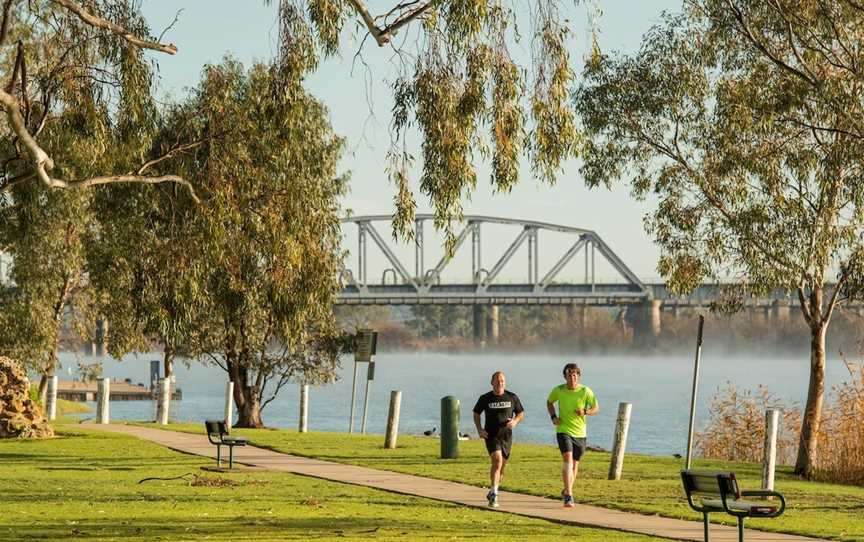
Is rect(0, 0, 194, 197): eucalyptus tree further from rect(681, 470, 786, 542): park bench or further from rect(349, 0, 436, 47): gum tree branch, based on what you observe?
rect(681, 470, 786, 542): park bench

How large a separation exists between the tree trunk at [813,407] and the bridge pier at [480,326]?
10695cm

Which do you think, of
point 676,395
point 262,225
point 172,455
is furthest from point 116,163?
point 676,395

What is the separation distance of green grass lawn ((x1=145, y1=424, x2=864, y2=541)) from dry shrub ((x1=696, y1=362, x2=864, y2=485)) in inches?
30.9

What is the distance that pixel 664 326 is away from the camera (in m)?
131

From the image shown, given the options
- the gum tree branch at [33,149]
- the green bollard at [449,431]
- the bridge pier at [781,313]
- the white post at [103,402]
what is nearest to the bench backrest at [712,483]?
the gum tree branch at [33,149]

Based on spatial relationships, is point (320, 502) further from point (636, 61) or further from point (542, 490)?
point (636, 61)

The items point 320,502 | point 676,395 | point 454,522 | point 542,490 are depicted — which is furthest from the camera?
point 676,395

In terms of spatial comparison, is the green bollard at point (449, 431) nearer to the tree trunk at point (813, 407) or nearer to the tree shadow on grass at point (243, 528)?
the tree trunk at point (813, 407)

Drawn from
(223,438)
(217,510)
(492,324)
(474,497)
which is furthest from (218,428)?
(492,324)

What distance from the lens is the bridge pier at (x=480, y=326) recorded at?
132 meters

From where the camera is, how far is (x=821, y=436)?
24.5 meters

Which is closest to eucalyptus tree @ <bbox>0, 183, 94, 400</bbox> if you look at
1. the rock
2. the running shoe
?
the rock

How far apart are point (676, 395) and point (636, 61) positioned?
2412 inches

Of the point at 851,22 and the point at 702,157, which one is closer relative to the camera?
the point at 851,22
